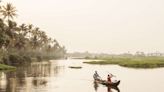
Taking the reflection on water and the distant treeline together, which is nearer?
the reflection on water

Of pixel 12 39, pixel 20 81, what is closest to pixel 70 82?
pixel 20 81

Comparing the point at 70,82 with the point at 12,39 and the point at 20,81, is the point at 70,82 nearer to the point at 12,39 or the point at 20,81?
the point at 20,81

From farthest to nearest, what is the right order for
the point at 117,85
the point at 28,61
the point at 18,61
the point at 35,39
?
1. the point at 35,39
2. the point at 28,61
3. the point at 18,61
4. the point at 117,85

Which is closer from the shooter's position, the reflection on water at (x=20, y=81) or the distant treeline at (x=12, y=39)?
the reflection on water at (x=20, y=81)

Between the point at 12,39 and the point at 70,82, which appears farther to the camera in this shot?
the point at 12,39

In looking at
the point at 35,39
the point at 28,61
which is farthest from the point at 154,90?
the point at 35,39

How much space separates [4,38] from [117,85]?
34.8 meters

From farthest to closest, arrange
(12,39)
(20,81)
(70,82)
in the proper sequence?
(12,39)
(70,82)
(20,81)

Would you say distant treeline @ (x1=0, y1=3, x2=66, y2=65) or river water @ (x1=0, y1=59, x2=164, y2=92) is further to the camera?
distant treeline @ (x1=0, y1=3, x2=66, y2=65)

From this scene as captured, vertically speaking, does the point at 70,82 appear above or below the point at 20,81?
below

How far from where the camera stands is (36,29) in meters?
127

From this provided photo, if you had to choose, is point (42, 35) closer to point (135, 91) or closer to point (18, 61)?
point (18, 61)

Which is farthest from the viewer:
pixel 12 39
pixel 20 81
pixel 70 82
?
pixel 12 39

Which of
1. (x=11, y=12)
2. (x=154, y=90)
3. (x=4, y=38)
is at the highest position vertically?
(x=11, y=12)
